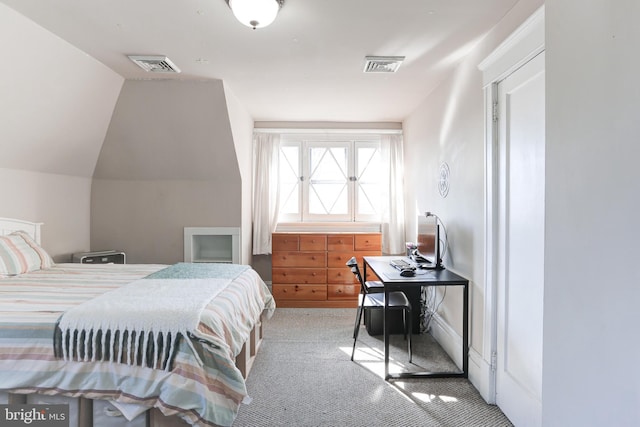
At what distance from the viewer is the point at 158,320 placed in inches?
68.4

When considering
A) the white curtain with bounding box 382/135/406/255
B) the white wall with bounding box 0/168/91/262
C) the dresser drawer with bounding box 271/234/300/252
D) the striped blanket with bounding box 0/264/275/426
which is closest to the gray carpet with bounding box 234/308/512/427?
the striped blanket with bounding box 0/264/275/426

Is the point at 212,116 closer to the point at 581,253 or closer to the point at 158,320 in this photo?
the point at 158,320

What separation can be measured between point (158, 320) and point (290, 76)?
238cm

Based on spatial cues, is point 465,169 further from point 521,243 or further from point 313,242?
point 313,242

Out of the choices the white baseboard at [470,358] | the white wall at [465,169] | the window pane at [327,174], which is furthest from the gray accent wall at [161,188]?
the white baseboard at [470,358]

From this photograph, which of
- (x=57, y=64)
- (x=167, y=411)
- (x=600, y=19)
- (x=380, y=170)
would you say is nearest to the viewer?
(x=600, y=19)

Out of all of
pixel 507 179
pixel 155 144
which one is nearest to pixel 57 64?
pixel 155 144

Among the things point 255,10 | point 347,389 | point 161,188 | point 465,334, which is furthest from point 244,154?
point 465,334

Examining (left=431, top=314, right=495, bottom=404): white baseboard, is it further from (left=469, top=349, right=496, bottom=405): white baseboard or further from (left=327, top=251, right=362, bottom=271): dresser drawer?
(left=327, top=251, right=362, bottom=271): dresser drawer

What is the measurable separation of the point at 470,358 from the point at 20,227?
407 centimetres

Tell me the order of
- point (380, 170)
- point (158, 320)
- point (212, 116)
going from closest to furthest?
point (158, 320) → point (212, 116) → point (380, 170)

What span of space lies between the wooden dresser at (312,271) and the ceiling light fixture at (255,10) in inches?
111

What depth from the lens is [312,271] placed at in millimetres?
4445

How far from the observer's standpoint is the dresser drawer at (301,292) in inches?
175
